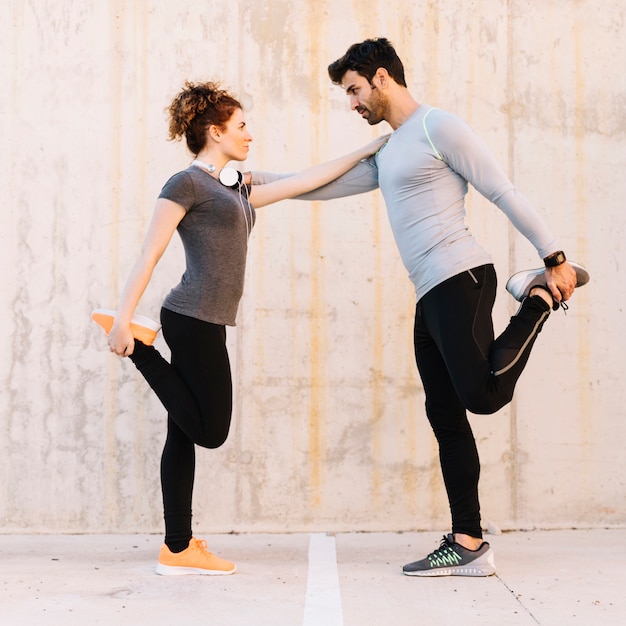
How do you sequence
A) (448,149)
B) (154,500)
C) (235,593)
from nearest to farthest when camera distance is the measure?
(235,593) < (448,149) < (154,500)

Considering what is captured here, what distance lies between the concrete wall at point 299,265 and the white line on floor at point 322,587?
1.32 ft

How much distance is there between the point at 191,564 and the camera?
109 inches

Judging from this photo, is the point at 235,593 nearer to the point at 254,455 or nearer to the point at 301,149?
the point at 254,455

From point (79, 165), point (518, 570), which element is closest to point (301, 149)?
point (79, 165)

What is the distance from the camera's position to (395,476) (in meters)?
3.75

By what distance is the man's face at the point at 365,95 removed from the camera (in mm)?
2863

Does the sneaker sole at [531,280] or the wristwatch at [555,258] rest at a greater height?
the wristwatch at [555,258]

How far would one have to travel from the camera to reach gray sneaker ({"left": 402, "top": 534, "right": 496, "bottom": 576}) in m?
2.68

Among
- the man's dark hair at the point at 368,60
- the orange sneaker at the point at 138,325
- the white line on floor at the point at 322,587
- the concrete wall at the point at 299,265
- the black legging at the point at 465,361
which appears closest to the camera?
the white line on floor at the point at 322,587

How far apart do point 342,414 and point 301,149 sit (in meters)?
1.26

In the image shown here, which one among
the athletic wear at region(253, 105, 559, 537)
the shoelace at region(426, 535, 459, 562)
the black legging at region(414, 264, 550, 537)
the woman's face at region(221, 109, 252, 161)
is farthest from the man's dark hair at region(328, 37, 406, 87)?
the shoelace at region(426, 535, 459, 562)

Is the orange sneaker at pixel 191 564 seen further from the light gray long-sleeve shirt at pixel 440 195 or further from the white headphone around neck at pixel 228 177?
the white headphone around neck at pixel 228 177

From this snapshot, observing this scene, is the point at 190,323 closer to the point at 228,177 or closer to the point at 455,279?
the point at 228,177

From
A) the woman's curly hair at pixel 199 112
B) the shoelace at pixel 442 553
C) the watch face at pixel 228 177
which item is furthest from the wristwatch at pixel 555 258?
the woman's curly hair at pixel 199 112
